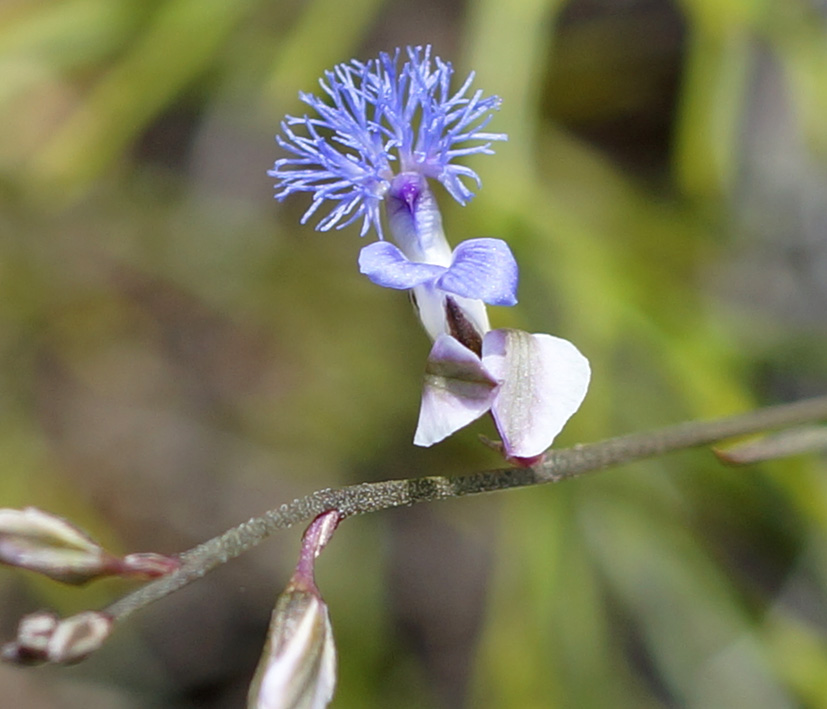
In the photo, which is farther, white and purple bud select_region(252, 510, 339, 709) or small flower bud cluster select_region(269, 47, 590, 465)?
small flower bud cluster select_region(269, 47, 590, 465)

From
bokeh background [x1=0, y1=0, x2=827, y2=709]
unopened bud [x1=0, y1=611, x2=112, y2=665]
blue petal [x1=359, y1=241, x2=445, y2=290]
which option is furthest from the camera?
bokeh background [x1=0, y1=0, x2=827, y2=709]

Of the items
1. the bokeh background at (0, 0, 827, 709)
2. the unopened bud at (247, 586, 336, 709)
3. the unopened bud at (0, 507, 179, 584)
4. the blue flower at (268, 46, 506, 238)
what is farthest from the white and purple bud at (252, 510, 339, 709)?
the bokeh background at (0, 0, 827, 709)

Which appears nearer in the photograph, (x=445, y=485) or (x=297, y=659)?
(x=297, y=659)

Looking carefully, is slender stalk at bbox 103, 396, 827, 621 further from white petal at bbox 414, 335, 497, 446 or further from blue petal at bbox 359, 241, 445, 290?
blue petal at bbox 359, 241, 445, 290

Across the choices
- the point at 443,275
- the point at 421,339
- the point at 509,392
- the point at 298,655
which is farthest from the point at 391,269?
the point at 421,339

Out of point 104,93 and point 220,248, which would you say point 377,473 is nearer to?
point 220,248

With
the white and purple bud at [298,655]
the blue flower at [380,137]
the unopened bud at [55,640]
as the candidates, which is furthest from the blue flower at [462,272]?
the unopened bud at [55,640]

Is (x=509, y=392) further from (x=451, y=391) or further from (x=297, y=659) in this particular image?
(x=297, y=659)
